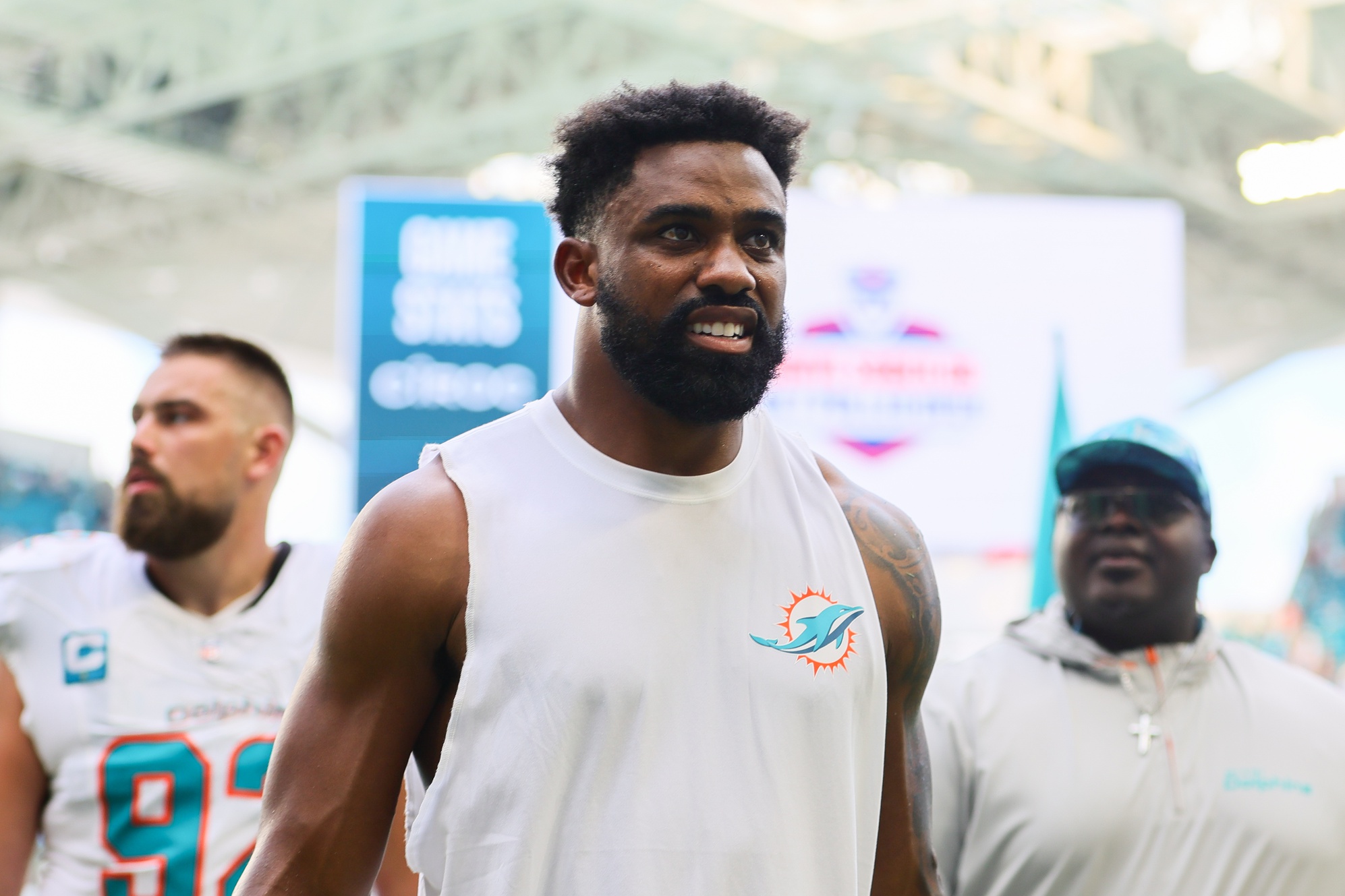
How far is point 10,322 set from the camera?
23.6 m

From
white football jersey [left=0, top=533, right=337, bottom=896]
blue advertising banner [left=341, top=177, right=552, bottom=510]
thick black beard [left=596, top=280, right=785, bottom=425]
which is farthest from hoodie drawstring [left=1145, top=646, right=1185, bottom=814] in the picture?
blue advertising banner [left=341, top=177, right=552, bottom=510]

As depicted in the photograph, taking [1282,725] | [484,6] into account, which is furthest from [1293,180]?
[1282,725]

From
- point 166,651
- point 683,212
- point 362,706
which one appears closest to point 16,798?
point 166,651

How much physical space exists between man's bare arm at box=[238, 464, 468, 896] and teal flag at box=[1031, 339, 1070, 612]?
Answer: 366 centimetres

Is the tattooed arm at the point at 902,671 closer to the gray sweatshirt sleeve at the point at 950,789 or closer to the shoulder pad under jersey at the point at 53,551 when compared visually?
the gray sweatshirt sleeve at the point at 950,789

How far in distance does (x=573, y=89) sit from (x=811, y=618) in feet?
48.4

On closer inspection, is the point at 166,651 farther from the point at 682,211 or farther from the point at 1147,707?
the point at 1147,707

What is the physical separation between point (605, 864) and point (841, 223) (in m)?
4.03

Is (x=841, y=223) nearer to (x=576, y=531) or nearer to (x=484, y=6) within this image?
(x=576, y=531)

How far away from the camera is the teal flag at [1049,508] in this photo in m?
5.21

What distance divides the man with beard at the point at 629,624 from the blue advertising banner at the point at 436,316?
3196 millimetres

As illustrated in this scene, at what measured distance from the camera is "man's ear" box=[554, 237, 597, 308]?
2.02 meters

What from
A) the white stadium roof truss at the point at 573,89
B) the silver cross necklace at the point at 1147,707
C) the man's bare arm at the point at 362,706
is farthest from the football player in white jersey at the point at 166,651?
the white stadium roof truss at the point at 573,89

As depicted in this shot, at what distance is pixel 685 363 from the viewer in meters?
1.89
